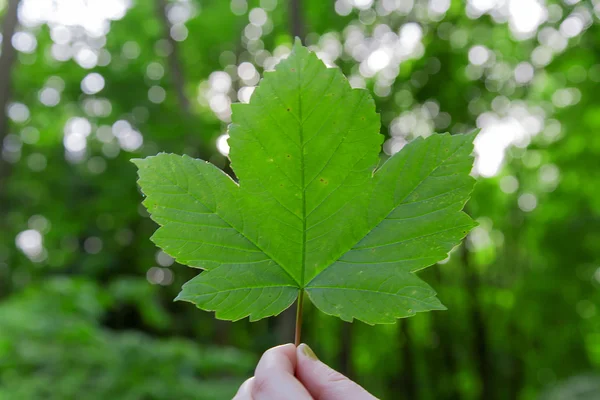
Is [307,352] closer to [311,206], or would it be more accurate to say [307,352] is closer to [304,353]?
[304,353]

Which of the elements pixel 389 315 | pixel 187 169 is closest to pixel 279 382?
pixel 389 315

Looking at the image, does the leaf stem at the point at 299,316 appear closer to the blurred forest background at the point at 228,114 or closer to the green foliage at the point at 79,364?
the green foliage at the point at 79,364

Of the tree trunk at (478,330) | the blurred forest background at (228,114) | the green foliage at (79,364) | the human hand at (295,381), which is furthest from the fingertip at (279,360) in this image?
the tree trunk at (478,330)

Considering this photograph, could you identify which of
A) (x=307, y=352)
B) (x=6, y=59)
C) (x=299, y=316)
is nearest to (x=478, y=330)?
(x=6, y=59)

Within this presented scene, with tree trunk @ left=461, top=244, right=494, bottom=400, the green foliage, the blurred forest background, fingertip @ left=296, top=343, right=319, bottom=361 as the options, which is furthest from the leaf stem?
tree trunk @ left=461, top=244, right=494, bottom=400

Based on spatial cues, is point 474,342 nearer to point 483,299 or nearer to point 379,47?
point 483,299

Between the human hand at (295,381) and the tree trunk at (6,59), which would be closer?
the human hand at (295,381)
